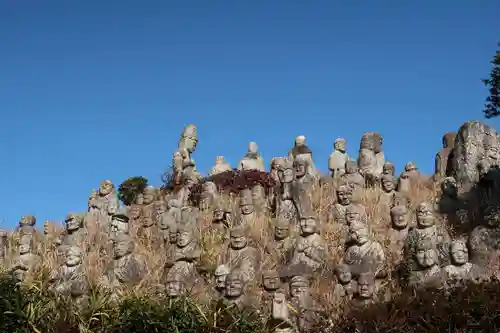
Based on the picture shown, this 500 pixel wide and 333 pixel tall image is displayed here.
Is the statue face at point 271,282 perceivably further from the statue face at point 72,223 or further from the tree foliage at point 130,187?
the tree foliage at point 130,187

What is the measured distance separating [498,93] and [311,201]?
593 cm

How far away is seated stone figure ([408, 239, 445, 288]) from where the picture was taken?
30.3ft

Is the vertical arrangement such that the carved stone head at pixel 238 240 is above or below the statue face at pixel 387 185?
below

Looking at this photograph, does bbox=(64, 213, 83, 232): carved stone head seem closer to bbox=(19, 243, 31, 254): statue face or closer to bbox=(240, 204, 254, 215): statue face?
bbox=(19, 243, 31, 254): statue face

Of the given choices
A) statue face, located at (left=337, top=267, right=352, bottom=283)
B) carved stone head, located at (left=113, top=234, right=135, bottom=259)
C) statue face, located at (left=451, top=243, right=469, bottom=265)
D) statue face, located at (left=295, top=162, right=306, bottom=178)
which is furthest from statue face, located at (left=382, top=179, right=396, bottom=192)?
carved stone head, located at (left=113, top=234, right=135, bottom=259)

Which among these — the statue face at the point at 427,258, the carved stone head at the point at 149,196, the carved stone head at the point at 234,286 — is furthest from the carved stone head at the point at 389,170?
the carved stone head at the point at 234,286

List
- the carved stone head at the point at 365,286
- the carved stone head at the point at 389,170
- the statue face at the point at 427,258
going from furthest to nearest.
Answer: the carved stone head at the point at 389,170
the statue face at the point at 427,258
the carved stone head at the point at 365,286

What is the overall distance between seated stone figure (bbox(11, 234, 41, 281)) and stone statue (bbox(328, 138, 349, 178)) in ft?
25.6

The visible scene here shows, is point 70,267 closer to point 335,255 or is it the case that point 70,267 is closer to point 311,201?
point 335,255

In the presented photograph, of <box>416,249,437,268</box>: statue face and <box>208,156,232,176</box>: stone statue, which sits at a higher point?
<box>208,156,232,176</box>: stone statue

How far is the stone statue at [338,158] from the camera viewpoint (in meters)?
17.3

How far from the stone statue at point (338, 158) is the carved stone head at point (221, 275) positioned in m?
7.83

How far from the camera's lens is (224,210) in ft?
43.1

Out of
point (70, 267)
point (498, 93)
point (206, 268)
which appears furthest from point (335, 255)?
point (498, 93)
